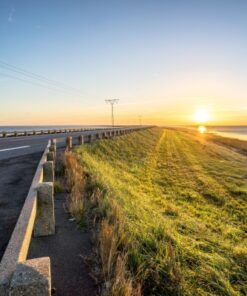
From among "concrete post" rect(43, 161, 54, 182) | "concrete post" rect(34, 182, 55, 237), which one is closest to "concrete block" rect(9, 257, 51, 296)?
"concrete post" rect(34, 182, 55, 237)

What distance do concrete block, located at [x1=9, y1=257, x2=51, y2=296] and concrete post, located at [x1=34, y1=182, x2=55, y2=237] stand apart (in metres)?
1.96

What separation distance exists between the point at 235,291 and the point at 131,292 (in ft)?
6.45

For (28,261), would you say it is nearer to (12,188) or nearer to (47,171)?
(47,171)

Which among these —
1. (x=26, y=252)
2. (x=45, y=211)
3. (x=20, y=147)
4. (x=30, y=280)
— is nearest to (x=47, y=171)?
(x=45, y=211)

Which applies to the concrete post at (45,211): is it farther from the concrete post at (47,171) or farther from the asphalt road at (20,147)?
the asphalt road at (20,147)

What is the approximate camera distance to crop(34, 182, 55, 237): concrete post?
12.6 ft

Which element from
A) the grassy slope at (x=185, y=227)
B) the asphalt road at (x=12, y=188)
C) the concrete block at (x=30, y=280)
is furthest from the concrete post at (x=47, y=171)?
the concrete block at (x=30, y=280)

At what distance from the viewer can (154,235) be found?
479cm

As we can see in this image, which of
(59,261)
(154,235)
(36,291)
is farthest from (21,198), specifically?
(36,291)

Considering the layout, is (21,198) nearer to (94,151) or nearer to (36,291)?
(36,291)

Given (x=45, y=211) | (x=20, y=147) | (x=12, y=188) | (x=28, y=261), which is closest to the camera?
(x=28, y=261)

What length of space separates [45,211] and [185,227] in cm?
465

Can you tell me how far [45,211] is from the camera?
3.96m

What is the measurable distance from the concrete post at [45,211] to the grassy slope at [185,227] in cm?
136
